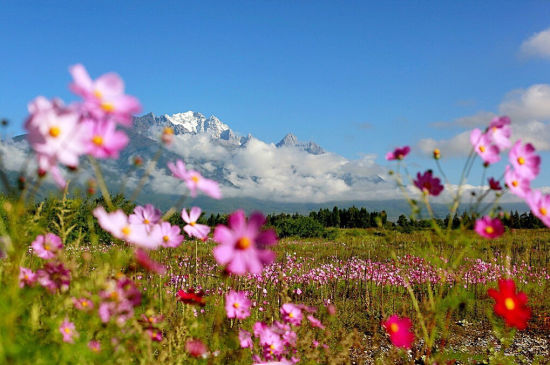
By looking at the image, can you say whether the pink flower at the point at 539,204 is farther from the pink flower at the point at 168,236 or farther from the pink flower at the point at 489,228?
the pink flower at the point at 168,236

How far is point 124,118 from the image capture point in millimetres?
978

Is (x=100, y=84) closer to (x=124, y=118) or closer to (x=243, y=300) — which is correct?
(x=124, y=118)

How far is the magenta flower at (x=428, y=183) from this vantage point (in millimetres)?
1685

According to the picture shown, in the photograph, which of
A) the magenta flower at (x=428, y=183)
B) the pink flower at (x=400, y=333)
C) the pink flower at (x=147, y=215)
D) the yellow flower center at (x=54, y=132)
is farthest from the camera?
the pink flower at (x=400, y=333)

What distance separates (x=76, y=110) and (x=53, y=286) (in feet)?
2.71

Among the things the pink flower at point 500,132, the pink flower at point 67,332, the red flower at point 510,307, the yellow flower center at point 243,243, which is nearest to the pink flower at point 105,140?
the yellow flower center at point 243,243

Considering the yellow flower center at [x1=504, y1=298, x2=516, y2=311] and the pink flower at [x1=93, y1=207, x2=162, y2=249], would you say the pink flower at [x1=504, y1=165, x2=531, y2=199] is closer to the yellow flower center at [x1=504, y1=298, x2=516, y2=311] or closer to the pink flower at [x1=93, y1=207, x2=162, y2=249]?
the yellow flower center at [x1=504, y1=298, x2=516, y2=311]

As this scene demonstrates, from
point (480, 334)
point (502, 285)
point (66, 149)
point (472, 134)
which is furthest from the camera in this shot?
point (480, 334)

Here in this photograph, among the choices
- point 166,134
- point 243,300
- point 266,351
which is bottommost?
point 266,351

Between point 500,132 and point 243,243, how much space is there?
1057 millimetres

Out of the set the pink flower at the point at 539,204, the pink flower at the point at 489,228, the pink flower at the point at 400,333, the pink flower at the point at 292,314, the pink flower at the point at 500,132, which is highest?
the pink flower at the point at 500,132

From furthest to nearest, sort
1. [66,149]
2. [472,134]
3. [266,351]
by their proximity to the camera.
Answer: [266,351] < [472,134] < [66,149]

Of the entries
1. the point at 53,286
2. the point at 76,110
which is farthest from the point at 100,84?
the point at 53,286

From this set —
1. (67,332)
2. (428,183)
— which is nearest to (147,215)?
(67,332)
